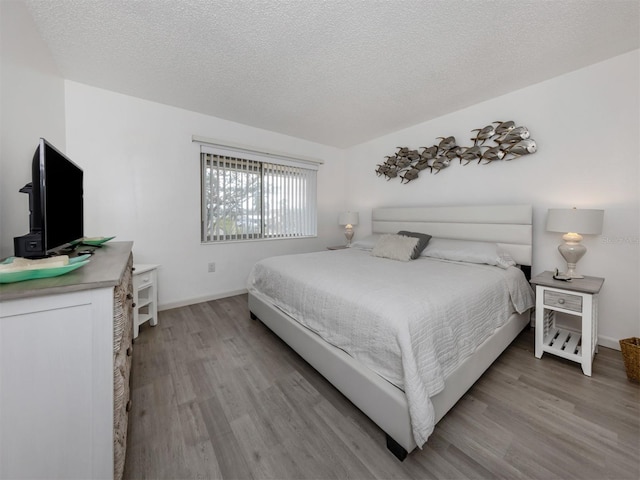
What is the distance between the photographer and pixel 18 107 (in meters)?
1.55

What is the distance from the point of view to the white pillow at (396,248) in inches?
103

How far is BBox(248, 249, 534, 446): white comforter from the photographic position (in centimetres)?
118

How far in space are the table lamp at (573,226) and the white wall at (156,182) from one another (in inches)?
128

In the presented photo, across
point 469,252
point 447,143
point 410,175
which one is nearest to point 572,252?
point 469,252

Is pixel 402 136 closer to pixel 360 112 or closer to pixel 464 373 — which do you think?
pixel 360 112

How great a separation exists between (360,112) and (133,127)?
8.31 feet

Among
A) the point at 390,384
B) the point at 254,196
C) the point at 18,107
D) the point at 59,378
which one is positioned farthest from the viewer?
the point at 254,196

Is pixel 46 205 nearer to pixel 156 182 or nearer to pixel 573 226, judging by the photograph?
pixel 156 182

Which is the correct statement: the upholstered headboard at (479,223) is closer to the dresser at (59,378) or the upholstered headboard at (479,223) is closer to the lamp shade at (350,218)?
the lamp shade at (350,218)

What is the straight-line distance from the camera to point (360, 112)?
305 centimetres

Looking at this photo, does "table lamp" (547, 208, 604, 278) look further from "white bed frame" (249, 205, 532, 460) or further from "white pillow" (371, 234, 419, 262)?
"white pillow" (371, 234, 419, 262)

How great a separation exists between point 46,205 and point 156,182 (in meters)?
1.96

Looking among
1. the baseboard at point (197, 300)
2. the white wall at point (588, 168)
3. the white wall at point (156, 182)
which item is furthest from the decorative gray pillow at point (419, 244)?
the baseboard at point (197, 300)

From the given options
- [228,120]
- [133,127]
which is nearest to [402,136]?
[228,120]
